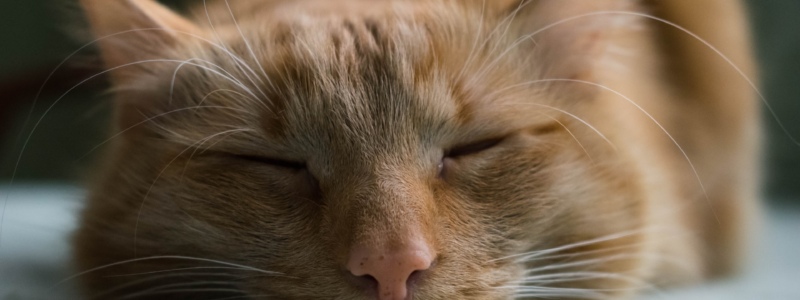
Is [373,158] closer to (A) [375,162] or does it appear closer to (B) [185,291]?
(A) [375,162]

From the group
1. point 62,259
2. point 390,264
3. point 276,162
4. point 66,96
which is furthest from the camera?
point 66,96

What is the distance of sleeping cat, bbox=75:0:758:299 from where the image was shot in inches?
42.4

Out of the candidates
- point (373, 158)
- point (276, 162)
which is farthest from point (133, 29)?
point (373, 158)

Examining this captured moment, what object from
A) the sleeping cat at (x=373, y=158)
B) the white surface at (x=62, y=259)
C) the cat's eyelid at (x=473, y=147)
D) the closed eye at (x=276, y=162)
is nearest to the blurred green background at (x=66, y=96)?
the white surface at (x=62, y=259)

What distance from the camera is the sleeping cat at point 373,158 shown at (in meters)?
1.08

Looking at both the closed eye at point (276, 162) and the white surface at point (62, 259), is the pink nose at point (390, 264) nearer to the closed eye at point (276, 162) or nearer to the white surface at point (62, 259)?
the closed eye at point (276, 162)

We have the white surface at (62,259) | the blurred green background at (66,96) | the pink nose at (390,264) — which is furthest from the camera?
the blurred green background at (66,96)

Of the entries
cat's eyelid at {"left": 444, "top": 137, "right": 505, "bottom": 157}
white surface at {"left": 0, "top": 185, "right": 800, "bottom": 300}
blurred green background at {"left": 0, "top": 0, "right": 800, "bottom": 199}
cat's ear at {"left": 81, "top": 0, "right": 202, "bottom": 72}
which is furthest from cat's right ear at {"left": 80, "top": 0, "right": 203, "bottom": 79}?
cat's eyelid at {"left": 444, "top": 137, "right": 505, "bottom": 157}

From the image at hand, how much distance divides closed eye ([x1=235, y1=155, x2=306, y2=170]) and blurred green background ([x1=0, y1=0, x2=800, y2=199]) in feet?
1.32

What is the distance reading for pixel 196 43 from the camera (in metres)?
1.27

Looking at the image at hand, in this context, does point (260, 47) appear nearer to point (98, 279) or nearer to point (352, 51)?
point (352, 51)

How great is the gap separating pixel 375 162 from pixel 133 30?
461mm

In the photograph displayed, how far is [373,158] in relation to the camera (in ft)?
3.55

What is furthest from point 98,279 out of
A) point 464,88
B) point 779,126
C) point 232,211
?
point 779,126
